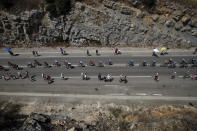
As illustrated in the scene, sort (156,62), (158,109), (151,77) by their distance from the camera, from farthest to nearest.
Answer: (156,62) < (151,77) < (158,109)

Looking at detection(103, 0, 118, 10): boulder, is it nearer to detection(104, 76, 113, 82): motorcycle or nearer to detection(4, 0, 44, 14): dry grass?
detection(4, 0, 44, 14): dry grass

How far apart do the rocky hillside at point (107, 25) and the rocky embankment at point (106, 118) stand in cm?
1870

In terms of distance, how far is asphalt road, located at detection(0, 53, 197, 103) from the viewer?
94.5 ft

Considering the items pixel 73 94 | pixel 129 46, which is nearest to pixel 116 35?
pixel 129 46

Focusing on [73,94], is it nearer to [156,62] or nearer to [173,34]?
[156,62]

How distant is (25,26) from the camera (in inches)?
1577

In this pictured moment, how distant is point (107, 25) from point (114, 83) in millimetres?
16480

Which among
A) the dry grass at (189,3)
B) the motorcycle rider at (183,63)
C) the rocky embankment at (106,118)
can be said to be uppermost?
the dry grass at (189,3)

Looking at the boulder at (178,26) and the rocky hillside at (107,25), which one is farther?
the rocky hillside at (107,25)

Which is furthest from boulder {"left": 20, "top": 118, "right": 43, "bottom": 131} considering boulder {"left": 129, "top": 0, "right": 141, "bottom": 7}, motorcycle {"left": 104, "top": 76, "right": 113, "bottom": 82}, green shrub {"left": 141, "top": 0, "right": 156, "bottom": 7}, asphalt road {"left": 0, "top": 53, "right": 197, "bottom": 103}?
green shrub {"left": 141, "top": 0, "right": 156, "bottom": 7}

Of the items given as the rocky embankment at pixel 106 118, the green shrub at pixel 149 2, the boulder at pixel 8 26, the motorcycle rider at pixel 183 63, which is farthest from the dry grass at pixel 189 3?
the boulder at pixel 8 26

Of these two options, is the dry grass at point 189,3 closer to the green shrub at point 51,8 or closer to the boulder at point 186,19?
the boulder at point 186,19

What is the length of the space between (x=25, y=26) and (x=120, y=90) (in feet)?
98.0

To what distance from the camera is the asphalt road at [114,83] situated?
2880cm
